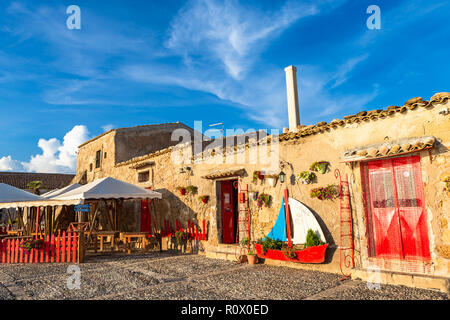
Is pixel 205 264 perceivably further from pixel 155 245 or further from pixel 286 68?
pixel 286 68

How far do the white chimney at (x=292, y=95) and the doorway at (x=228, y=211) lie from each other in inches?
97.9

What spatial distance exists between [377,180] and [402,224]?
897 millimetres

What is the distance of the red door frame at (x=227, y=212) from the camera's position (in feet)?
31.2

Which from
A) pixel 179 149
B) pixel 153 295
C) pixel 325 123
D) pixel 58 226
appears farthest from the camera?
pixel 58 226

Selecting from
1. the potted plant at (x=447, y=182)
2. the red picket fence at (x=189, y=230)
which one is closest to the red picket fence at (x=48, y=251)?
the red picket fence at (x=189, y=230)

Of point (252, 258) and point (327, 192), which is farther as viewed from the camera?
point (252, 258)

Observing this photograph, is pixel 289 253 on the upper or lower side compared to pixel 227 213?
lower

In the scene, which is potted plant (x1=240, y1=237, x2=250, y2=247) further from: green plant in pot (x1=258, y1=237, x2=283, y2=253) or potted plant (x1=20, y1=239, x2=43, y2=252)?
potted plant (x1=20, y1=239, x2=43, y2=252)

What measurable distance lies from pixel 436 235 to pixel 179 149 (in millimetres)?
7828

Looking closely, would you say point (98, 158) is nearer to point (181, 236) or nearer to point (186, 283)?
point (181, 236)

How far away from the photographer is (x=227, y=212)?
9.66 metres

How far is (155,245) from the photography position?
11211 millimetres

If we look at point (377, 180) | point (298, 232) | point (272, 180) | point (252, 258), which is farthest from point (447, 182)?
point (252, 258)
